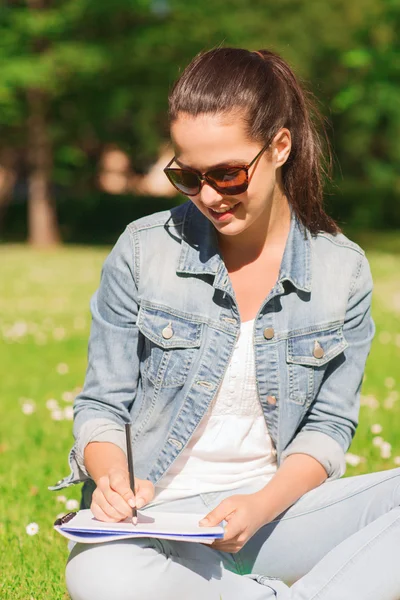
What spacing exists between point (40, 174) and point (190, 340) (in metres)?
20.3

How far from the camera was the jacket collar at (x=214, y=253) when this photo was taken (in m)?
2.99

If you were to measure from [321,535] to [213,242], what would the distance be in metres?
1.07

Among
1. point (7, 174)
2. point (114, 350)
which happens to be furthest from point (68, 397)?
point (7, 174)

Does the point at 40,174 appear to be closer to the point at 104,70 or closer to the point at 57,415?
the point at 104,70

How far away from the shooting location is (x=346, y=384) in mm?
3098

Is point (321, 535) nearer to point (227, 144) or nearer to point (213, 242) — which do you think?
point (213, 242)

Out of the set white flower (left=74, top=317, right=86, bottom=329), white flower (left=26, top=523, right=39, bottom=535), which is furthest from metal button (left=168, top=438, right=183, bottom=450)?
white flower (left=74, top=317, right=86, bottom=329)

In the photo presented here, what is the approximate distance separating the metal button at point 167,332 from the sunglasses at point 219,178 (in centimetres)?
46

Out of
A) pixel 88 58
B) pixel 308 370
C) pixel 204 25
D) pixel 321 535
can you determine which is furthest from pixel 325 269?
pixel 204 25

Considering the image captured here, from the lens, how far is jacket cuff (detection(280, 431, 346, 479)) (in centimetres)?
295

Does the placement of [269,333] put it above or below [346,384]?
above

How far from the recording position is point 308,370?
3037 mm

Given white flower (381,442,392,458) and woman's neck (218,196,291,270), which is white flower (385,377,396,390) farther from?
woman's neck (218,196,291,270)

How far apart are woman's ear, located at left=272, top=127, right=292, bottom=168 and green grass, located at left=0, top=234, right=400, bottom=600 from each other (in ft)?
5.65
